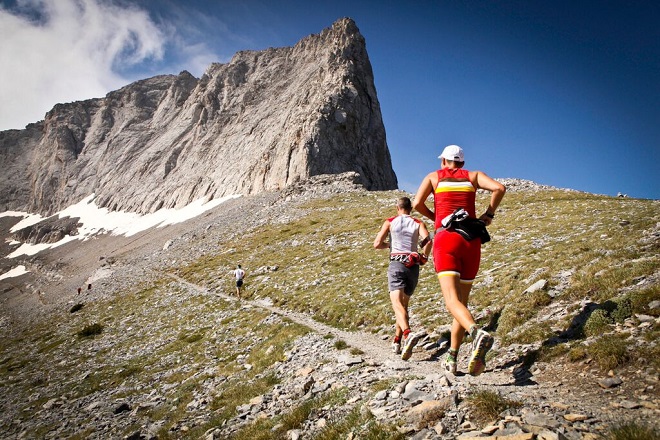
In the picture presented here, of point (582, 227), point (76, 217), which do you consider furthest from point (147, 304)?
point (76, 217)

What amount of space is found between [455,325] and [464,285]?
2.85 feet

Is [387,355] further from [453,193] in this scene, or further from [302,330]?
[453,193]

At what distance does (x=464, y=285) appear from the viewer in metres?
7.13

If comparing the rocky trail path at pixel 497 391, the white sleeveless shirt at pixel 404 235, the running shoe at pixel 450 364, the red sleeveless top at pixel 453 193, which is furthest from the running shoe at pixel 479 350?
the white sleeveless shirt at pixel 404 235

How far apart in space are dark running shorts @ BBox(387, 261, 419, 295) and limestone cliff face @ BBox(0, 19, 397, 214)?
8554 centimetres

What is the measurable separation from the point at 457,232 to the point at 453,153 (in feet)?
5.79

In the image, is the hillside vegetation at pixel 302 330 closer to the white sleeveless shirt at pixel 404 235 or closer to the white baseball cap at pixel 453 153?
the white sleeveless shirt at pixel 404 235

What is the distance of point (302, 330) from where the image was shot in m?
15.1

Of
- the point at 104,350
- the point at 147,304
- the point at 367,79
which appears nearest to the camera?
the point at 104,350

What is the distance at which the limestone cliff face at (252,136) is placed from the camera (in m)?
103

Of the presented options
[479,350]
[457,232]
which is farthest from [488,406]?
[457,232]

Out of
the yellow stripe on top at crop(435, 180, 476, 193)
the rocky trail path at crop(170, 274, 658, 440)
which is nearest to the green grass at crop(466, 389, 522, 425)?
the rocky trail path at crop(170, 274, 658, 440)

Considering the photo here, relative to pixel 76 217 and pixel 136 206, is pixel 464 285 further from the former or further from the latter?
pixel 76 217

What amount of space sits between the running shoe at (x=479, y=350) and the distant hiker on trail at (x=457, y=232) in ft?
1.64
